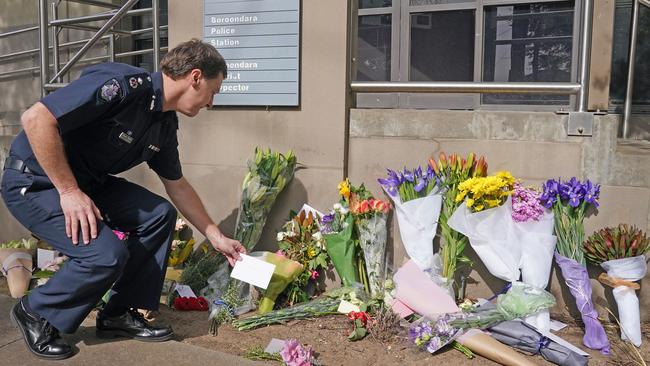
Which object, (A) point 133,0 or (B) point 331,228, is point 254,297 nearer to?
(B) point 331,228

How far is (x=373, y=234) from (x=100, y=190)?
1560mm

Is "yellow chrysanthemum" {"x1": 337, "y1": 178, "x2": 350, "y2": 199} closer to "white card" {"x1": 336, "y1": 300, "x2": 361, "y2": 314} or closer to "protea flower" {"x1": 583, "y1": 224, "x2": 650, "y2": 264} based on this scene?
"white card" {"x1": 336, "y1": 300, "x2": 361, "y2": 314}

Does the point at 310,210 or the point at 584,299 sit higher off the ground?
the point at 310,210

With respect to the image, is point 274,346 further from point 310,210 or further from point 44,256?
point 44,256

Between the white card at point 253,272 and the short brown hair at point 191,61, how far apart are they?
40.6 inches

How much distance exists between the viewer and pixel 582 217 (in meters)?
3.47

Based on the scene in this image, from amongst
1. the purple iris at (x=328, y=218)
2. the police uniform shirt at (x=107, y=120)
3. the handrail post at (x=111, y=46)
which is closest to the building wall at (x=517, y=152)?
the purple iris at (x=328, y=218)

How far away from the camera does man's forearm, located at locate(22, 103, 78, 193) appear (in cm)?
263

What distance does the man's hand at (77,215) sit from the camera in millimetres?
2757

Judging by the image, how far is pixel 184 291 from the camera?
402cm

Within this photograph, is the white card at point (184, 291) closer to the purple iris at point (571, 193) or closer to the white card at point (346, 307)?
the white card at point (346, 307)

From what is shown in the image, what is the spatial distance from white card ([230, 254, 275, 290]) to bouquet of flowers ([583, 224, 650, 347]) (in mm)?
1778

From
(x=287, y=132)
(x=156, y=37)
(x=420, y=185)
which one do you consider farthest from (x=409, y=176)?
(x=156, y=37)

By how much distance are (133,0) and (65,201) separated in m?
2.30
